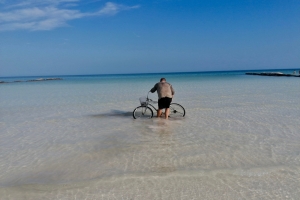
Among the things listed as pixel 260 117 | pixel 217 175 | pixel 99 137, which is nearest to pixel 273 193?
pixel 217 175

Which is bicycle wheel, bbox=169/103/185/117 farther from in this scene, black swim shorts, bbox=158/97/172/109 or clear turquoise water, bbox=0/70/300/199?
black swim shorts, bbox=158/97/172/109

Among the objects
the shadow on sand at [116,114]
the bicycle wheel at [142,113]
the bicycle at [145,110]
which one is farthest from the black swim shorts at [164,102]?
the shadow on sand at [116,114]

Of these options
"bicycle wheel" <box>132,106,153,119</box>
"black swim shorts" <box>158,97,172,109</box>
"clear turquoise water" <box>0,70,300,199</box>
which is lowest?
"clear turquoise water" <box>0,70,300,199</box>

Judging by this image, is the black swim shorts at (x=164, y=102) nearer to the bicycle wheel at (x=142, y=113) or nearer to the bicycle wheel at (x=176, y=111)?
the bicycle wheel at (x=142, y=113)

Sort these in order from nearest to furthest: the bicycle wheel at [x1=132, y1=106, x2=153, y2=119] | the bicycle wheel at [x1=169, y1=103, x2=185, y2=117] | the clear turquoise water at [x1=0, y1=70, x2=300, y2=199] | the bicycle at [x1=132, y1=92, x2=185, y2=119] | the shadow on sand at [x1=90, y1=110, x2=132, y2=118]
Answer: the clear turquoise water at [x1=0, y1=70, x2=300, y2=199], the bicycle at [x1=132, y1=92, x2=185, y2=119], the bicycle wheel at [x1=132, y1=106, x2=153, y2=119], the bicycle wheel at [x1=169, y1=103, x2=185, y2=117], the shadow on sand at [x1=90, y1=110, x2=132, y2=118]

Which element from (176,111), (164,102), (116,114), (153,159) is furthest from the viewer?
(116,114)

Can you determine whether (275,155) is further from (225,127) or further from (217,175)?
(225,127)

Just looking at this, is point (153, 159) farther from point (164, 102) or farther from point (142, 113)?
point (142, 113)

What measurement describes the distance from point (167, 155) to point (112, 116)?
6.04 m

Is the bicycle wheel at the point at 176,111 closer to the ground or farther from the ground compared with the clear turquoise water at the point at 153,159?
farther from the ground

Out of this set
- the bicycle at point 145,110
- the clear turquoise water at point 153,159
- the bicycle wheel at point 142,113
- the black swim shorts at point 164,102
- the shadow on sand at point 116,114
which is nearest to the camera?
the clear turquoise water at point 153,159

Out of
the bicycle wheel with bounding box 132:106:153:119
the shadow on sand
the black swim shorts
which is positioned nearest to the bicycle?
the bicycle wheel with bounding box 132:106:153:119

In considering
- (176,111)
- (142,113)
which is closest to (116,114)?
(142,113)

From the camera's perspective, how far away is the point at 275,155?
20.2 feet
